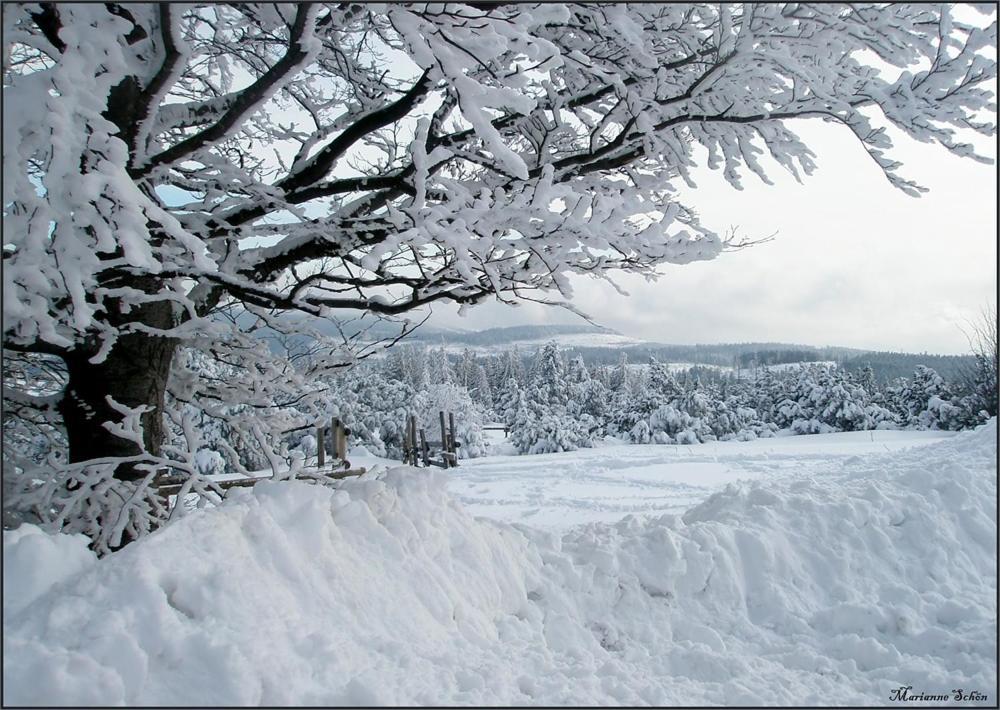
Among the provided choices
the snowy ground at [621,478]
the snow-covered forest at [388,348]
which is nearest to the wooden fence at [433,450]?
the snowy ground at [621,478]

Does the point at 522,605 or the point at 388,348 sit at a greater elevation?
the point at 388,348

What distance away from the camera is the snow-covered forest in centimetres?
199

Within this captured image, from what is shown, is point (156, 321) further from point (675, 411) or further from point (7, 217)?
point (675, 411)

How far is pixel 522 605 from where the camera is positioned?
3.44 metres

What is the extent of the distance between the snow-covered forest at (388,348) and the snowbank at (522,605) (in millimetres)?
16

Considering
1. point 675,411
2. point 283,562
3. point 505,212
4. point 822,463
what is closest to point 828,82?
point 505,212

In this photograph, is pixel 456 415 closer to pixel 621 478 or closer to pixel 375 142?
pixel 621 478

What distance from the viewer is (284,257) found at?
12.7ft

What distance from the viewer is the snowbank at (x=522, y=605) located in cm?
190

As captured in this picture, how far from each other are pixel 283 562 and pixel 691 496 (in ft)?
32.5

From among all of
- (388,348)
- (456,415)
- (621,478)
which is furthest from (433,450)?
(388,348)

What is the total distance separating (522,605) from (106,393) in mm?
2941

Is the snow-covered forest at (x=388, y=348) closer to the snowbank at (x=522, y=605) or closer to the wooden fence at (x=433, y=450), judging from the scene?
the snowbank at (x=522, y=605)

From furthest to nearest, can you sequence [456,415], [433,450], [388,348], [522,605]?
[456,415], [433,450], [388,348], [522,605]
